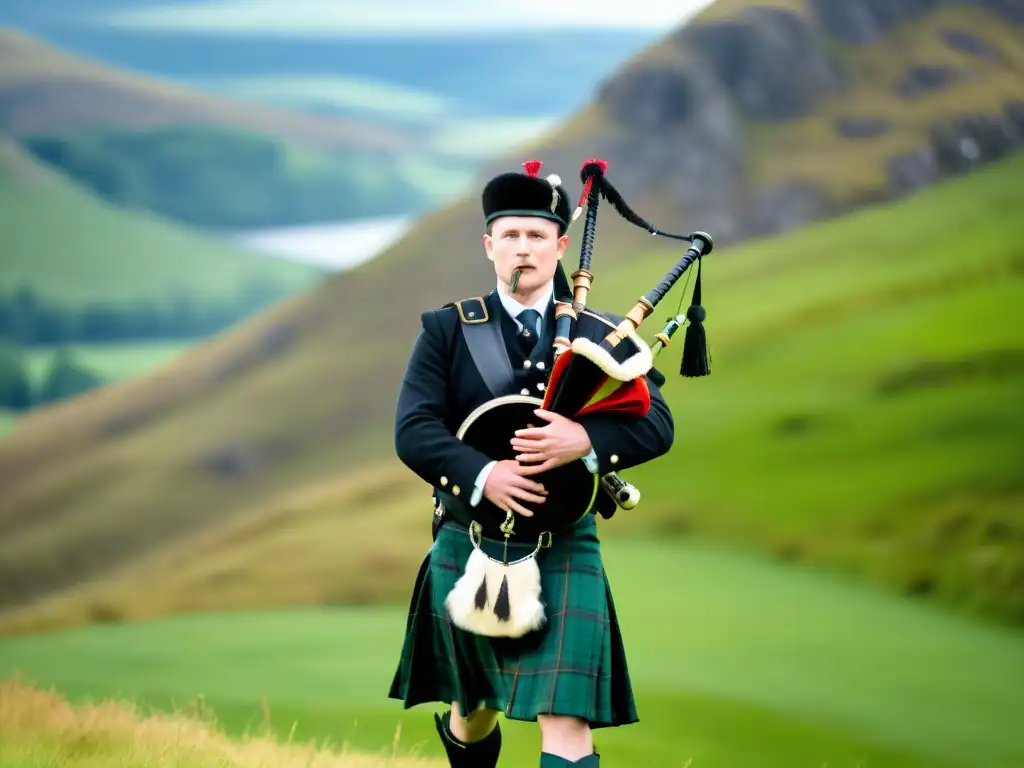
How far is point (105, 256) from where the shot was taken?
31812mm

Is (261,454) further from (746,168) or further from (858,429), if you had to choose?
(858,429)

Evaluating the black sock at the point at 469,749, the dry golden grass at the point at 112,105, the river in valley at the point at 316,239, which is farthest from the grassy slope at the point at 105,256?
the black sock at the point at 469,749

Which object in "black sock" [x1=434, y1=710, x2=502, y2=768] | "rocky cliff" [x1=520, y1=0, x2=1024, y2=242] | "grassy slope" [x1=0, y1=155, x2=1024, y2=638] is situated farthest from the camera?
"rocky cliff" [x1=520, y1=0, x2=1024, y2=242]

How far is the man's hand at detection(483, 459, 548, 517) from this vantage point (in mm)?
3488

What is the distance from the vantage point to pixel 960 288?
12742mm

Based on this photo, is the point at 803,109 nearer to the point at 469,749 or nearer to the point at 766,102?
the point at 766,102

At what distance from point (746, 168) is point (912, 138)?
2541 millimetres

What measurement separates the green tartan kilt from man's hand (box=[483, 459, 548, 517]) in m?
0.18

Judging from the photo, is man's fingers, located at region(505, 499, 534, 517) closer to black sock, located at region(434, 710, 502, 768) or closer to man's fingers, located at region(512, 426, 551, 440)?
man's fingers, located at region(512, 426, 551, 440)

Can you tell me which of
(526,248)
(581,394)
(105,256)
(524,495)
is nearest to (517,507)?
(524,495)

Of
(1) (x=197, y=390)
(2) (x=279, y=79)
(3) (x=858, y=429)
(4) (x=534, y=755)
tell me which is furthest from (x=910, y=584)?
(2) (x=279, y=79)

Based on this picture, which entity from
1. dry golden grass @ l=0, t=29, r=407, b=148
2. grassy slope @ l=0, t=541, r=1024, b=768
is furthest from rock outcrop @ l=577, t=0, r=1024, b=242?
dry golden grass @ l=0, t=29, r=407, b=148

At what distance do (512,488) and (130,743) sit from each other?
5.65 feet

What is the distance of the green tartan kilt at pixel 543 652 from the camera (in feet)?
11.7
